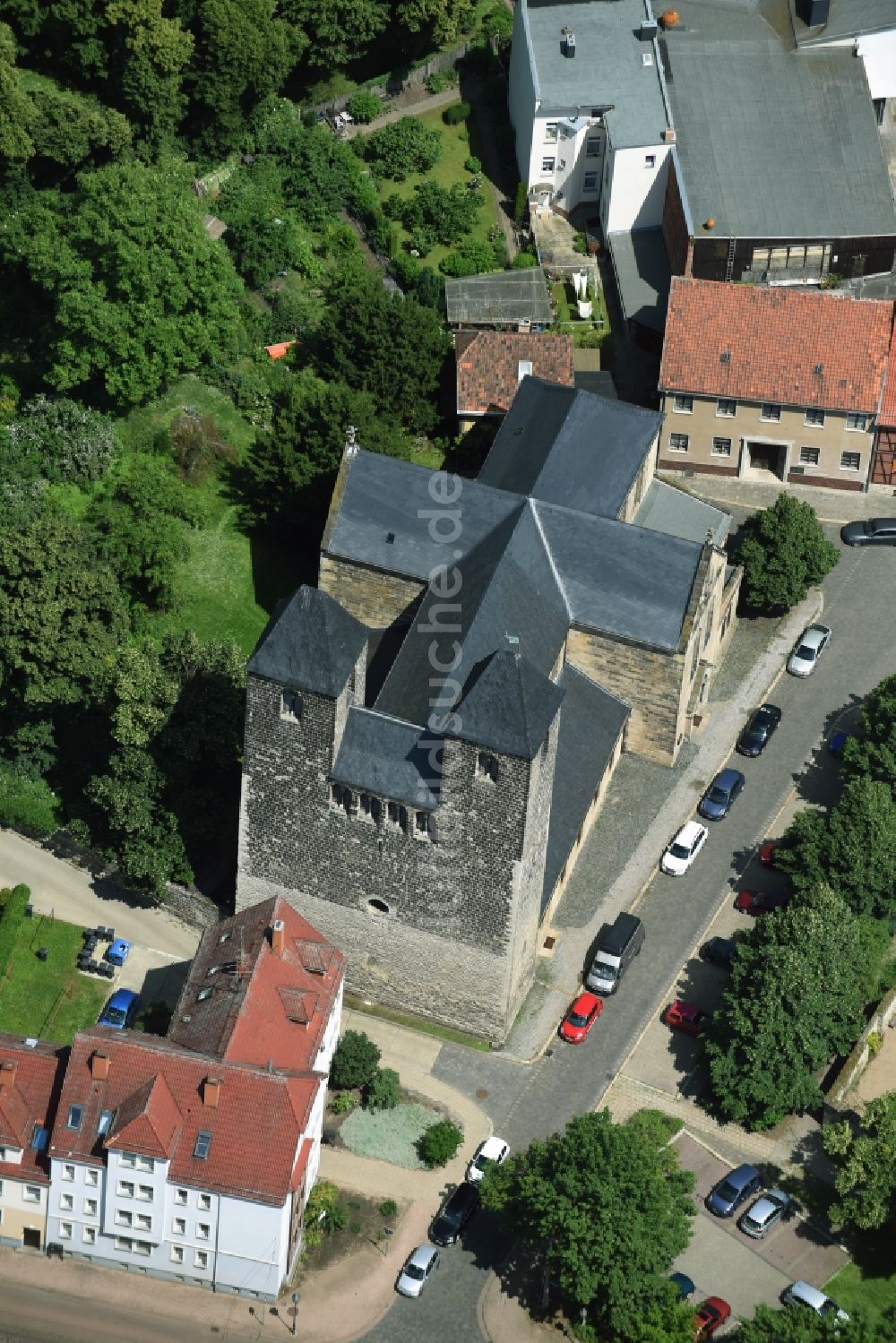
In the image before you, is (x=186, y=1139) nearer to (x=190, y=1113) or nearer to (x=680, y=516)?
(x=190, y=1113)

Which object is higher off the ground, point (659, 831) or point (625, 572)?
point (625, 572)

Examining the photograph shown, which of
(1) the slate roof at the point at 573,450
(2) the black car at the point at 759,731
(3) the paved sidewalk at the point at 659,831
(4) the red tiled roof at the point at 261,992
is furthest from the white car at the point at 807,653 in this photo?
(4) the red tiled roof at the point at 261,992

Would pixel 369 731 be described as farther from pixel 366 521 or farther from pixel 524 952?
pixel 366 521

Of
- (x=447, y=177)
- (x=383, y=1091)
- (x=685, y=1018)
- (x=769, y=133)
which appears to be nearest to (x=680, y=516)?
(x=769, y=133)

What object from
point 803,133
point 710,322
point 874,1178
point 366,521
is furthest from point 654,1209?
point 803,133

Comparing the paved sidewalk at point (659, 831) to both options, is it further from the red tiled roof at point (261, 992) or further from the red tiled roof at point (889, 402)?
the red tiled roof at point (889, 402)

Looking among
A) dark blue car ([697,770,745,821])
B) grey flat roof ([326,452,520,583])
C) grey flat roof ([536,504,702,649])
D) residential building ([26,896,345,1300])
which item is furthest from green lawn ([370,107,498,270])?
residential building ([26,896,345,1300])
